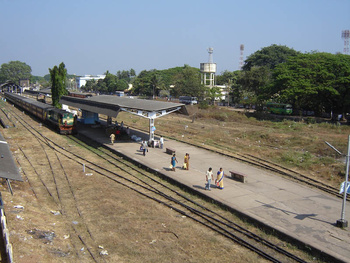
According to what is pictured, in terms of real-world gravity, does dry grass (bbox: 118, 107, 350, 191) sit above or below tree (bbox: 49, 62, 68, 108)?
below

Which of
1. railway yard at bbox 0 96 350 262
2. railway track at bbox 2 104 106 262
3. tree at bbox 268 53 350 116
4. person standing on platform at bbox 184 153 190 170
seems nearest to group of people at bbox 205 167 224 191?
railway yard at bbox 0 96 350 262

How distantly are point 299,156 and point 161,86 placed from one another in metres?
72.1

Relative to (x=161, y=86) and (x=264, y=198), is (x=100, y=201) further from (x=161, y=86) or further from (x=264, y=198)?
(x=161, y=86)

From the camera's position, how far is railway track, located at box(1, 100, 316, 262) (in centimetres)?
1114

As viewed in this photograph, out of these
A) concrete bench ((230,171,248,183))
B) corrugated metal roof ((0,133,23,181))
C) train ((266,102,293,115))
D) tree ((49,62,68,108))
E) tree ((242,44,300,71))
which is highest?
tree ((242,44,300,71))

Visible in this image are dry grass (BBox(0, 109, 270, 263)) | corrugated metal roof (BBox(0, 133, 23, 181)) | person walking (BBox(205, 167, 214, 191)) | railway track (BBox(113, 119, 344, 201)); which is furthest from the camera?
railway track (BBox(113, 119, 344, 201))

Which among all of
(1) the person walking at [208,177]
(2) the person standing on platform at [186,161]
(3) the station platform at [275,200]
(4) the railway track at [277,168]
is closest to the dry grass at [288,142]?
(4) the railway track at [277,168]

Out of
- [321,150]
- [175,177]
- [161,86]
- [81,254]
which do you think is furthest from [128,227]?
[161,86]

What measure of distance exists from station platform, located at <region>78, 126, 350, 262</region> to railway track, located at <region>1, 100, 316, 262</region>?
33.6 inches

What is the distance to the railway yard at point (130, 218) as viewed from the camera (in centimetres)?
1056

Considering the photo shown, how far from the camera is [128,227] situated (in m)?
12.5

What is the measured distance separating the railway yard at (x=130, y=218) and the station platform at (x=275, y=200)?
0.64ft

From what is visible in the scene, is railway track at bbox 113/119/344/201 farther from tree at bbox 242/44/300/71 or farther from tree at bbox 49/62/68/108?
tree at bbox 242/44/300/71

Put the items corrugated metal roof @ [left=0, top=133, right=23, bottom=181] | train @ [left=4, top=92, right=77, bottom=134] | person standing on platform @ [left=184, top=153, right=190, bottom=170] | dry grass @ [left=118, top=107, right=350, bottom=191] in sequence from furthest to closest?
train @ [left=4, top=92, right=77, bottom=134]
dry grass @ [left=118, top=107, right=350, bottom=191]
person standing on platform @ [left=184, top=153, right=190, bottom=170]
corrugated metal roof @ [left=0, top=133, right=23, bottom=181]
